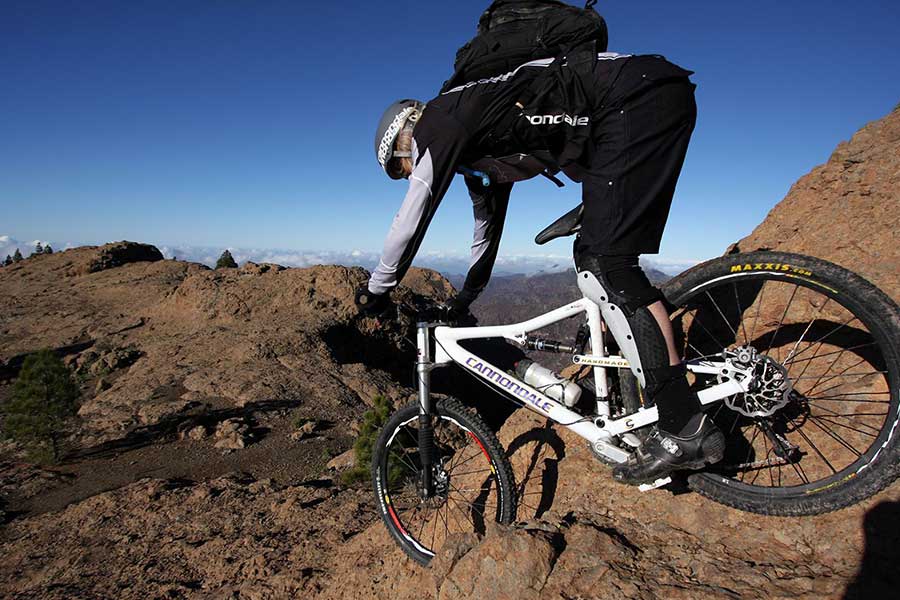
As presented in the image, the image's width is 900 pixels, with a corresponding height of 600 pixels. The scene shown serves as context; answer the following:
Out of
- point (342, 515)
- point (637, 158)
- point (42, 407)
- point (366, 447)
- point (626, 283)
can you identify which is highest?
point (637, 158)

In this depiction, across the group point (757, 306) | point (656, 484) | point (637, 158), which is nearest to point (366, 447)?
point (656, 484)

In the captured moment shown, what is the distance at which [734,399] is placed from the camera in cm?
272

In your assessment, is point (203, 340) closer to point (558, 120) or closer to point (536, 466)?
point (536, 466)

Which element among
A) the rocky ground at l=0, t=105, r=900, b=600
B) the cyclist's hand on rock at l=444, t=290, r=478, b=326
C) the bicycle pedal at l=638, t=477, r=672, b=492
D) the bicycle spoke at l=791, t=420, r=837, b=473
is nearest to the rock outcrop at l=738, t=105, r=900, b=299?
the rocky ground at l=0, t=105, r=900, b=600

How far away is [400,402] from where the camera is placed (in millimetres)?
11977

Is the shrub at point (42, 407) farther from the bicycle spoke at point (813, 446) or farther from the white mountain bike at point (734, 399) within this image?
the bicycle spoke at point (813, 446)

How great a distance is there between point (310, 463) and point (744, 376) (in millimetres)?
8409

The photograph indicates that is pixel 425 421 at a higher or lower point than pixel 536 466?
higher

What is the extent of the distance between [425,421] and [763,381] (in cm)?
206

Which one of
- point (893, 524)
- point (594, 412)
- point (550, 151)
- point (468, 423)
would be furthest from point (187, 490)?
point (893, 524)

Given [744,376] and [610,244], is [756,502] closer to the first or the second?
[744,376]

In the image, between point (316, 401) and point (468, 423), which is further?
point (316, 401)

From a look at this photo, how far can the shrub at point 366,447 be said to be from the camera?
6.53m

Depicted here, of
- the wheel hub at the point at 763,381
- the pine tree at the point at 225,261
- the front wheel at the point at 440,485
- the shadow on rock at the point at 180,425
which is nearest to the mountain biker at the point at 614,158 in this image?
the wheel hub at the point at 763,381
